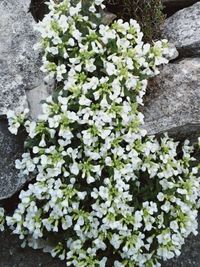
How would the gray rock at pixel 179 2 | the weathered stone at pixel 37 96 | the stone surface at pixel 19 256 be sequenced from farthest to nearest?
the gray rock at pixel 179 2
the stone surface at pixel 19 256
the weathered stone at pixel 37 96

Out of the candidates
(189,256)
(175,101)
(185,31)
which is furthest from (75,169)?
(185,31)

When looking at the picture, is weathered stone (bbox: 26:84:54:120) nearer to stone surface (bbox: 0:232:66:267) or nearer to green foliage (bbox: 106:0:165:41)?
green foliage (bbox: 106:0:165:41)

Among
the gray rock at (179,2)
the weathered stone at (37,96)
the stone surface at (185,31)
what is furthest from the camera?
the gray rock at (179,2)

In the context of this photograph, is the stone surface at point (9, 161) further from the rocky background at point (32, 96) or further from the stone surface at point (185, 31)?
the stone surface at point (185, 31)

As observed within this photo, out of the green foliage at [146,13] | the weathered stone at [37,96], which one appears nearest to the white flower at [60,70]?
the weathered stone at [37,96]

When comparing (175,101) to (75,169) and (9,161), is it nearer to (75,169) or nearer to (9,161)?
(75,169)

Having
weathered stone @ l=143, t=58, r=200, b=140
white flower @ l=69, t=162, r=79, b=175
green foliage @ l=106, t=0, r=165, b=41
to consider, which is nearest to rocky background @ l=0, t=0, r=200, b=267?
weathered stone @ l=143, t=58, r=200, b=140
